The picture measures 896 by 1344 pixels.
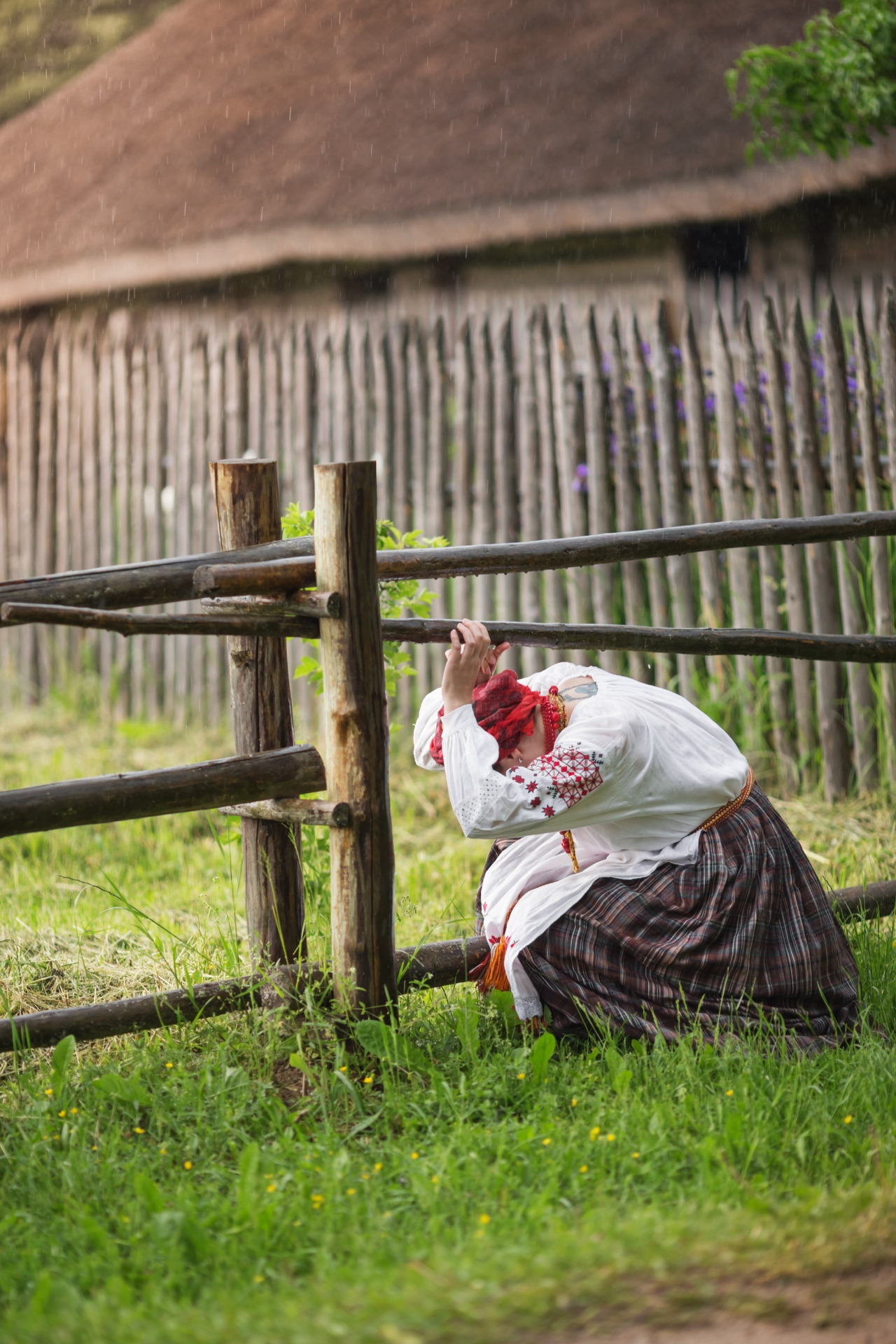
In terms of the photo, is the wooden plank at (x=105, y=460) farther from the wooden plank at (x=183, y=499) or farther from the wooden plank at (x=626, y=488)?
the wooden plank at (x=626, y=488)

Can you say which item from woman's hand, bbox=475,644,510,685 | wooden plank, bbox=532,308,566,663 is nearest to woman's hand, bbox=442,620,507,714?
woman's hand, bbox=475,644,510,685

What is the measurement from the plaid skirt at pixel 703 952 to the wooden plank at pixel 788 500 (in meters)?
2.23

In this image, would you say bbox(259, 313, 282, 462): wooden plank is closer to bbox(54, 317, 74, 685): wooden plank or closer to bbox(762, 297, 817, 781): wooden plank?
bbox(54, 317, 74, 685): wooden plank

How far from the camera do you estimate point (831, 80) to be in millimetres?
5297

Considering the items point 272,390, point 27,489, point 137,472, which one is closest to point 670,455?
point 272,390

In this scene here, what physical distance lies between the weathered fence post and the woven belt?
96cm

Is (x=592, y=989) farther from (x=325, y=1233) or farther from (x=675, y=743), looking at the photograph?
(x=325, y=1233)

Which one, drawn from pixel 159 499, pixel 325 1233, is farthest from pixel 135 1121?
pixel 159 499

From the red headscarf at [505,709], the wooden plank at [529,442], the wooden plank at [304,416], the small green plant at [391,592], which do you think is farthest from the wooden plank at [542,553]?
the wooden plank at [304,416]

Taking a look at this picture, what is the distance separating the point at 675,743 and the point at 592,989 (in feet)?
1.96

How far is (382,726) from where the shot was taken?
2656 mm

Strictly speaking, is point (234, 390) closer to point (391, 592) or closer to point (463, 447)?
point (463, 447)

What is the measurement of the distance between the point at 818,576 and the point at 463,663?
267 centimetres

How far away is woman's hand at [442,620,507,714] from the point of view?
103 inches
